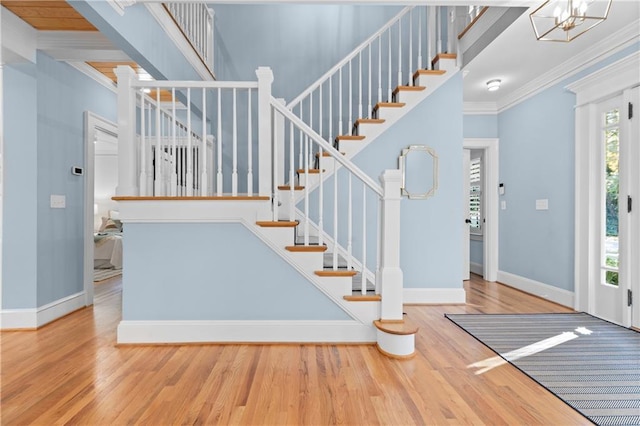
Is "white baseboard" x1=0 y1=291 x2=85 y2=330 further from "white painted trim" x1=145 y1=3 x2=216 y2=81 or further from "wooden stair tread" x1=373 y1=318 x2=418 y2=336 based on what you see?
"wooden stair tread" x1=373 y1=318 x2=418 y2=336

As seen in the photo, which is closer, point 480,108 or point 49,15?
point 49,15

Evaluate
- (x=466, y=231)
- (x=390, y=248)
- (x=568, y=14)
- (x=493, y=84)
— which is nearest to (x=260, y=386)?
(x=390, y=248)

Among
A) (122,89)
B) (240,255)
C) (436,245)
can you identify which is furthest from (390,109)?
(122,89)

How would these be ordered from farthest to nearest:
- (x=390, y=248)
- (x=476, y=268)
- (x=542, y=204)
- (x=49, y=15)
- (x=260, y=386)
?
(x=476, y=268)
(x=542, y=204)
(x=49, y=15)
(x=390, y=248)
(x=260, y=386)

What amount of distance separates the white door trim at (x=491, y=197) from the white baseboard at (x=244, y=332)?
323cm

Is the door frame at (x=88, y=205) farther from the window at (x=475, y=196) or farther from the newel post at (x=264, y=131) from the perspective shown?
the window at (x=475, y=196)

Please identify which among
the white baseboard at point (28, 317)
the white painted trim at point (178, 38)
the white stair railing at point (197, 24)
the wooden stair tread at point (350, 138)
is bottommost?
the white baseboard at point (28, 317)

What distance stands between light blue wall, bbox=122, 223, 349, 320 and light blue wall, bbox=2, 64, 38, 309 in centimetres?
118

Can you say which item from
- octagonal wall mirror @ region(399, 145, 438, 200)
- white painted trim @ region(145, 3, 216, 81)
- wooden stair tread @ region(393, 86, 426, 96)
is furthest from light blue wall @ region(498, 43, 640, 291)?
white painted trim @ region(145, 3, 216, 81)

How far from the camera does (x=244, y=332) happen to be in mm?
2588

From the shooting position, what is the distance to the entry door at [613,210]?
9.93ft

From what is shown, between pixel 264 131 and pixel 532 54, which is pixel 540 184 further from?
pixel 264 131

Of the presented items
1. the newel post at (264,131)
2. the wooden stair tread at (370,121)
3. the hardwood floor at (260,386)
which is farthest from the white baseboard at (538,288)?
the newel post at (264,131)

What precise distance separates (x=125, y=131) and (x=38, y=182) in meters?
1.22
